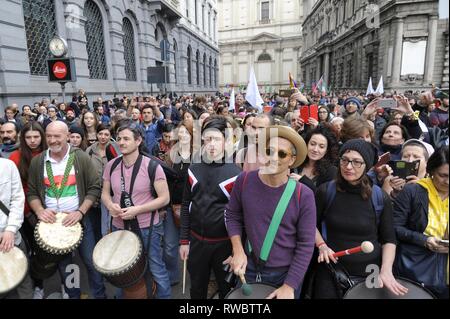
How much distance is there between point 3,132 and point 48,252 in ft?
5.29

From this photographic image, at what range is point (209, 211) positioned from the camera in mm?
2420

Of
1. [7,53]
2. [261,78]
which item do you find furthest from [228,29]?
[7,53]

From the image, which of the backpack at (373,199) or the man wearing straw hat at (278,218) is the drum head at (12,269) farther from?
the backpack at (373,199)

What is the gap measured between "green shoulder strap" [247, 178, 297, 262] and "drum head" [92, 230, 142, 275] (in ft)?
3.73

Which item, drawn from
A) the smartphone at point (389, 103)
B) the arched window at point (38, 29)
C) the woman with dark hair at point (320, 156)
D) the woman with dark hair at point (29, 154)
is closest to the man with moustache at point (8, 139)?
the woman with dark hair at point (29, 154)

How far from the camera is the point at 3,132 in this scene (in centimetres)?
328

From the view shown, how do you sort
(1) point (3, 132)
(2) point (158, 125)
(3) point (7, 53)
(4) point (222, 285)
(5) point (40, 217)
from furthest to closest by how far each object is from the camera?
(3) point (7, 53) → (2) point (158, 125) → (1) point (3, 132) → (5) point (40, 217) → (4) point (222, 285)

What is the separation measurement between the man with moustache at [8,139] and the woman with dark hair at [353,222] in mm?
3245

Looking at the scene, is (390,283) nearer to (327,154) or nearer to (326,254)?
(326,254)

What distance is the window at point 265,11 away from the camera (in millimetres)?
61191

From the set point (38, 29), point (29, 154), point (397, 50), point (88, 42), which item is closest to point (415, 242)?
point (29, 154)

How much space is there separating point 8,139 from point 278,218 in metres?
3.16
